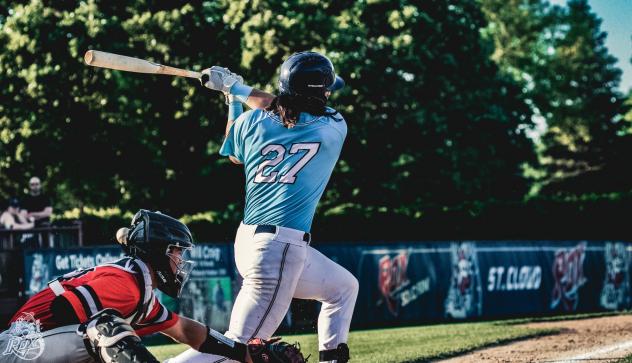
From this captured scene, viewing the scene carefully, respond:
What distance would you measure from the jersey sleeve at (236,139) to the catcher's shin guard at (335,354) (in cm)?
138

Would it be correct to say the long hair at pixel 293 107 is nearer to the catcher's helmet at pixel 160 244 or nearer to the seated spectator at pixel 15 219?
the catcher's helmet at pixel 160 244

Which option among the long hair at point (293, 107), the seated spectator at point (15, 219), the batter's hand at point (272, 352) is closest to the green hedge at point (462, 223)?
the seated spectator at point (15, 219)

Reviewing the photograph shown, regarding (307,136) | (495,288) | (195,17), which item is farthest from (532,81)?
(307,136)

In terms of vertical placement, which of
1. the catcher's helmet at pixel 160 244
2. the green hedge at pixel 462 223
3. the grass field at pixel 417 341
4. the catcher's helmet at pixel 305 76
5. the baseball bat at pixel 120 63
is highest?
the baseball bat at pixel 120 63

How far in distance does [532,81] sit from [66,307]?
49.6 m

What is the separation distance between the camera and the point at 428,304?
57.3 ft

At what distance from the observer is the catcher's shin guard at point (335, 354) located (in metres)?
6.15

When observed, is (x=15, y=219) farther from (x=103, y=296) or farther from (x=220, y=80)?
(x=103, y=296)

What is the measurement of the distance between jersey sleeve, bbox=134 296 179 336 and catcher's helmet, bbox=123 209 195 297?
0.60 feet

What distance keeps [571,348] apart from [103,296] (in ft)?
26.5

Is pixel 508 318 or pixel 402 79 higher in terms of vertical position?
pixel 402 79

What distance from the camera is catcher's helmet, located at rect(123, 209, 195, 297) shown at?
496 cm

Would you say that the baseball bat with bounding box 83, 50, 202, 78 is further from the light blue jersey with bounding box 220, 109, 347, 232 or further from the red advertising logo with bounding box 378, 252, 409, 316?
the red advertising logo with bounding box 378, 252, 409, 316

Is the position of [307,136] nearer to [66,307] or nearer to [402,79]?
[66,307]
